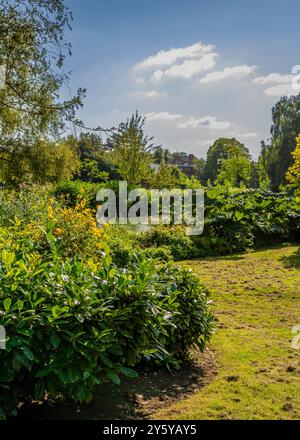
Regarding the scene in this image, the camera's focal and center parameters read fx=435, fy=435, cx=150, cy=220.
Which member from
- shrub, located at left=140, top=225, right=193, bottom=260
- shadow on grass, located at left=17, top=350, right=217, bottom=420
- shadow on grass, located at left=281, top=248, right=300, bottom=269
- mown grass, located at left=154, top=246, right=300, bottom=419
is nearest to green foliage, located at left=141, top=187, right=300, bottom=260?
shrub, located at left=140, top=225, right=193, bottom=260

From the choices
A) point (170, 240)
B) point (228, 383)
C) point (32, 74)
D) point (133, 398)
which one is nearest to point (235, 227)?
point (170, 240)

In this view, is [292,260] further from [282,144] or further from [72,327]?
[282,144]

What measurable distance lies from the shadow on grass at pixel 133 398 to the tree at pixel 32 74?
167 inches

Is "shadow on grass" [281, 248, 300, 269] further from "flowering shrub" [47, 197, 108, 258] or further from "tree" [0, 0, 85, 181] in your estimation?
"tree" [0, 0, 85, 181]

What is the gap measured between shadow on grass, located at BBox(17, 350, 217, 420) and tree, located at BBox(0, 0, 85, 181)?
425cm

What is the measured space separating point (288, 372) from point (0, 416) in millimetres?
2597

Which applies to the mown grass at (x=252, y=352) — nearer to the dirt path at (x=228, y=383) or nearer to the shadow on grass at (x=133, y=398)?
the dirt path at (x=228, y=383)

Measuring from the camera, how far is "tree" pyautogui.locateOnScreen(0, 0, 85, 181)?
19.8 feet

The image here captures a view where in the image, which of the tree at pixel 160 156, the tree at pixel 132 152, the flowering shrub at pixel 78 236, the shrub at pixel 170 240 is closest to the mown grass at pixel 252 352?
the flowering shrub at pixel 78 236

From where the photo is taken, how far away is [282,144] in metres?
36.8

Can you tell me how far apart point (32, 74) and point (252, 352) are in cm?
499

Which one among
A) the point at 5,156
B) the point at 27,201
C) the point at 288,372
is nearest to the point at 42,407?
the point at 288,372

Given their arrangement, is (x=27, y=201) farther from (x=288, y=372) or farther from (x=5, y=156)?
(x=288, y=372)

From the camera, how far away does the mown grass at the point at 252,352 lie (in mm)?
3221
